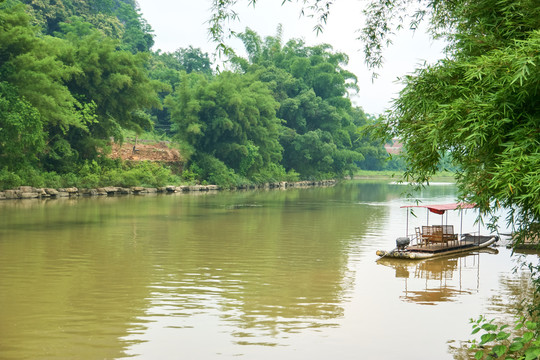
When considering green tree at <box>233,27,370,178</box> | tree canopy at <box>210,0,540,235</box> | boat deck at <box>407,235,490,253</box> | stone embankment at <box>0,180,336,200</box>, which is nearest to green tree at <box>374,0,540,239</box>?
tree canopy at <box>210,0,540,235</box>

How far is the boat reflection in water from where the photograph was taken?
12.8 meters

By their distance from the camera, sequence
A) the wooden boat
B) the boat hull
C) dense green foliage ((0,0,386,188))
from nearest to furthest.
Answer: the boat hull
the wooden boat
dense green foliage ((0,0,386,188))

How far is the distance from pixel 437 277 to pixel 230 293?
497 cm

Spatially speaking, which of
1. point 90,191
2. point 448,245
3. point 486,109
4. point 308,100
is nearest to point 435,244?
point 448,245

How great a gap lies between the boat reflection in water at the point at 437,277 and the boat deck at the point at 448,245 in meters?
0.32

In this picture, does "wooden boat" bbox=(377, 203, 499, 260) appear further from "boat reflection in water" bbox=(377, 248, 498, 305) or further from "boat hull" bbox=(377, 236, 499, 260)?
"boat reflection in water" bbox=(377, 248, 498, 305)

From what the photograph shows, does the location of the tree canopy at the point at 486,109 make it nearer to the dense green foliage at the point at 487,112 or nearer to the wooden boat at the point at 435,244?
the dense green foliage at the point at 487,112

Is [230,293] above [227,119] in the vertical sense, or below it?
below

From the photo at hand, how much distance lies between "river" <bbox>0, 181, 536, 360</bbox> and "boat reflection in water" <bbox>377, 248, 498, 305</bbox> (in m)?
0.04

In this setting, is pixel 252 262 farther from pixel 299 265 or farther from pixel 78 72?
pixel 78 72

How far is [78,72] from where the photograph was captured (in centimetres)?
3791

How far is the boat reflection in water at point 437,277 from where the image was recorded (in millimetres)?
12844

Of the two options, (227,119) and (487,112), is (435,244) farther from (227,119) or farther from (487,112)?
(227,119)

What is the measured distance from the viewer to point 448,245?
1861 centimetres
